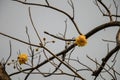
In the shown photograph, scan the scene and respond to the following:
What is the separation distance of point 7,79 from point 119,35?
632 mm

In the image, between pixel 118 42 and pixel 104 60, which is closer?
pixel 118 42

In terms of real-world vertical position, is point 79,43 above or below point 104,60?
above

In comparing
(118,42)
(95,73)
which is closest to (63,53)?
(95,73)

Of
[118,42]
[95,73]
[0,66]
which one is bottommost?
[95,73]

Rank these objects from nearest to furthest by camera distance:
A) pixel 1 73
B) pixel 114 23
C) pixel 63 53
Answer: pixel 1 73
pixel 114 23
pixel 63 53

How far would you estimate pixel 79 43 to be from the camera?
848 mm

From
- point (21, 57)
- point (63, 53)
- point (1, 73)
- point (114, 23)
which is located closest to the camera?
point (1, 73)

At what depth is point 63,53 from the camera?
3.91 feet

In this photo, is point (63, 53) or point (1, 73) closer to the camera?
point (1, 73)

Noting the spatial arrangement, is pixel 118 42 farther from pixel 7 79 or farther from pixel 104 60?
pixel 7 79

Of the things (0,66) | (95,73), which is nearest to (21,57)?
(0,66)

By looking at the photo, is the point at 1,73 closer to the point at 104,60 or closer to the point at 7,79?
the point at 7,79

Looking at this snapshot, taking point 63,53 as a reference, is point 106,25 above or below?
above

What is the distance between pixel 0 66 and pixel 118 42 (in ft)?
1.91
